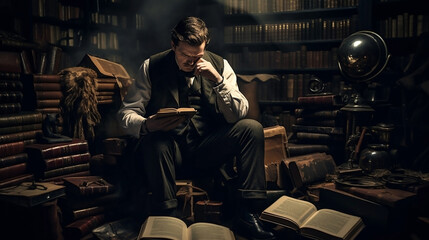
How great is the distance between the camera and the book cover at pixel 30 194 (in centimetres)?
180

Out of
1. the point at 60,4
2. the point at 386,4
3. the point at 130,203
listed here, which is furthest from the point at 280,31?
the point at 130,203

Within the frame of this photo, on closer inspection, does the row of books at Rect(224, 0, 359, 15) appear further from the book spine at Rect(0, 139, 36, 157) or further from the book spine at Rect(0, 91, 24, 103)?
the book spine at Rect(0, 139, 36, 157)

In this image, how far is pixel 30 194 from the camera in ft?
5.95

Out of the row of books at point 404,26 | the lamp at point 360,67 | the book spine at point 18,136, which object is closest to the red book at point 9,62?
the book spine at point 18,136

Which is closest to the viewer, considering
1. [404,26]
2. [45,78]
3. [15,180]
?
[15,180]

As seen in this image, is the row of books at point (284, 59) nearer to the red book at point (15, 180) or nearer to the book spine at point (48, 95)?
the book spine at point (48, 95)

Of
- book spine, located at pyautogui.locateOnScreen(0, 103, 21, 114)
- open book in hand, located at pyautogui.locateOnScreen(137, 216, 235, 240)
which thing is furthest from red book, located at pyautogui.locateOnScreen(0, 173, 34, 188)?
open book in hand, located at pyautogui.locateOnScreen(137, 216, 235, 240)

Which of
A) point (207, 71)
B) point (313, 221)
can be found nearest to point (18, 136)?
point (207, 71)

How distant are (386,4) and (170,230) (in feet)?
10.7

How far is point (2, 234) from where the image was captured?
1.89m

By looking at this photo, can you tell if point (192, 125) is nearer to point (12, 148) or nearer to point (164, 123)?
point (164, 123)

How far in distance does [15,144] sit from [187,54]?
119cm

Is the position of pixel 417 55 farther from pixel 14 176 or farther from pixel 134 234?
pixel 14 176

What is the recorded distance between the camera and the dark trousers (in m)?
2.01
